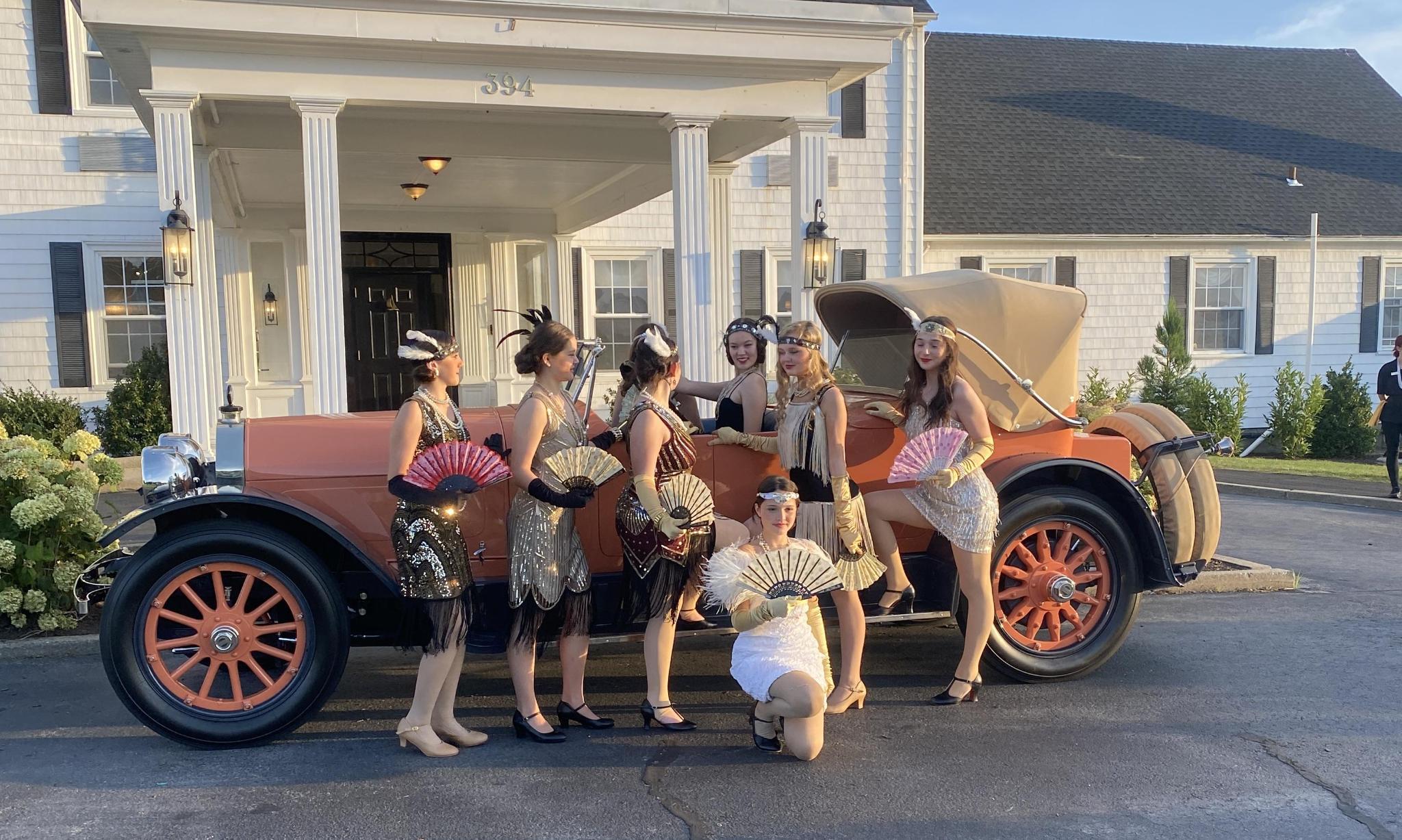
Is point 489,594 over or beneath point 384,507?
beneath

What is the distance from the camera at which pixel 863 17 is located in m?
8.59

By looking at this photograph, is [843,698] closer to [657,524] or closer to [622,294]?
[657,524]

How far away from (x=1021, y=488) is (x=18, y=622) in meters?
5.32

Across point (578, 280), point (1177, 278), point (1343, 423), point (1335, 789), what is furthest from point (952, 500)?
point (1177, 278)

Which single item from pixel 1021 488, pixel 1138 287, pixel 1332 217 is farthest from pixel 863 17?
pixel 1332 217

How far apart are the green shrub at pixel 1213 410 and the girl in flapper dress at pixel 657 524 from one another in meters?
12.4

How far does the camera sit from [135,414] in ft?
38.3

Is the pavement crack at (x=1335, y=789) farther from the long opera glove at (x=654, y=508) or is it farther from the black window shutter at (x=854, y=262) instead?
the black window shutter at (x=854, y=262)

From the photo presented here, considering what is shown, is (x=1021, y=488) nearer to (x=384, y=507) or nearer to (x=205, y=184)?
(x=384, y=507)

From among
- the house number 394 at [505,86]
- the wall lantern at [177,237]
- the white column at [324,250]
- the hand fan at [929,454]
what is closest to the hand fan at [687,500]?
the hand fan at [929,454]

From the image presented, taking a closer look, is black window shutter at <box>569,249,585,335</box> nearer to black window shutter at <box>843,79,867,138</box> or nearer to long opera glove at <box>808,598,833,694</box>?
black window shutter at <box>843,79,867,138</box>

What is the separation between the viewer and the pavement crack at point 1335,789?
3.40 m

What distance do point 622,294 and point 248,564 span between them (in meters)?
10.7

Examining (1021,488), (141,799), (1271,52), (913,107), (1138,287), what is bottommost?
(141,799)
